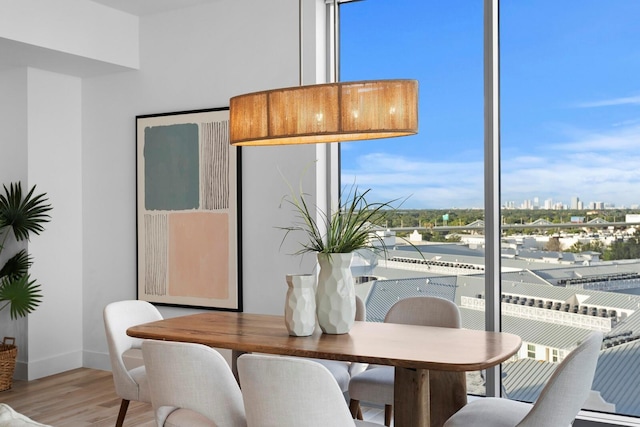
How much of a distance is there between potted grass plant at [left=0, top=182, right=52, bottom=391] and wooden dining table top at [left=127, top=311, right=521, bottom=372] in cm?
190

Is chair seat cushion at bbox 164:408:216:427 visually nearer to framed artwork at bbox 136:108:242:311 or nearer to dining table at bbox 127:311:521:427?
dining table at bbox 127:311:521:427

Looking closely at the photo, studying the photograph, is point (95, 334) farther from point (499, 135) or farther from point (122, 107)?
point (499, 135)

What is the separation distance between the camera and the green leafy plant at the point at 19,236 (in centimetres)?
482

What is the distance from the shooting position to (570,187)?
3855 millimetres

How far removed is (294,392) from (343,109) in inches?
45.3

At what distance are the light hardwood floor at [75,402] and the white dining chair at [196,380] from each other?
178 cm

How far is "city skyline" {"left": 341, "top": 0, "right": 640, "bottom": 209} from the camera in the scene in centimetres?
374

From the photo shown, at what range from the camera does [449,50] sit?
168 inches

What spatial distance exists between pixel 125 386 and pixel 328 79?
2.47m

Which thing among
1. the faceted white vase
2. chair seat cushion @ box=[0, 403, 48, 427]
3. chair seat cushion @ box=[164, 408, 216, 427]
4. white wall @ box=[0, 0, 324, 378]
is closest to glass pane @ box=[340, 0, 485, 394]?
white wall @ box=[0, 0, 324, 378]

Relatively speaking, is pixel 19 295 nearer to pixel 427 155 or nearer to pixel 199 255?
pixel 199 255

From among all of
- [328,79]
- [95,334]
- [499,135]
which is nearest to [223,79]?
[328,79]

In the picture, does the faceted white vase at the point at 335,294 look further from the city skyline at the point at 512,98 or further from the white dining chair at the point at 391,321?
the city skyline at the point at 512,98

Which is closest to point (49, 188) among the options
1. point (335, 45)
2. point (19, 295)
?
point (19, 295)
